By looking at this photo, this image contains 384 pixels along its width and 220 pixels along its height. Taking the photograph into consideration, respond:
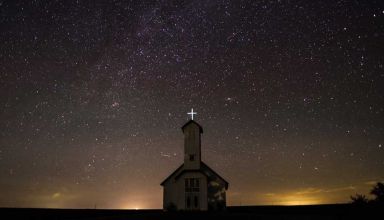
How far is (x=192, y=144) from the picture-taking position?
4372 cm

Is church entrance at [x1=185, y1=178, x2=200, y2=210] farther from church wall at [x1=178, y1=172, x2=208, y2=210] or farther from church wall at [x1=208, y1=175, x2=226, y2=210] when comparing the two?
church wall at [x1=208, y1=175, x2=226, y2=210]

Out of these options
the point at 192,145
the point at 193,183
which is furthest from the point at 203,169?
the point at 192,145

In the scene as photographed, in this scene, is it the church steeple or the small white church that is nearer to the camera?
the small white church

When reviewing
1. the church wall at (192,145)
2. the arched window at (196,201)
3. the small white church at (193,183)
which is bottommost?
the arched window at (196,201)

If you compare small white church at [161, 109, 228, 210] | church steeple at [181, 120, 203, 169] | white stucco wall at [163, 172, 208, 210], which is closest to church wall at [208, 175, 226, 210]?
small white church at [161, 109, 228, 210]

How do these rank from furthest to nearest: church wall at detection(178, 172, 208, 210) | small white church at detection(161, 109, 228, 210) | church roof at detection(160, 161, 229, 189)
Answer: church roof at detection(160, 161, 229, 189) < small white church at detection(161, 109, 228, 210) < church wall at detection(178, 172, 208, 210)

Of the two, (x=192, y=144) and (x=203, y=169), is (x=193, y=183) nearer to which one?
(x=203, y=169)

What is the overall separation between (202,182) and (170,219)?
43.7ft

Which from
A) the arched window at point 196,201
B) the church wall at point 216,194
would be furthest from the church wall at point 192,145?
the arched window at point 196,201

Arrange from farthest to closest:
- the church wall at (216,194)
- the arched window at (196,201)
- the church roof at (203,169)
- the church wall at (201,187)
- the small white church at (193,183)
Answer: the church roof at (203,169) → the church wall at (216,194) → the small white church at (193,183) → the arched window at (196,201) → the church wall at (201,187)

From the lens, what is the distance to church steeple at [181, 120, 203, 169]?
43000 millimetres

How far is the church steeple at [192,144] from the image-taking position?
43000 mm

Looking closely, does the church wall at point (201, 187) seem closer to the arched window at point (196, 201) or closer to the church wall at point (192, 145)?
the arched window at point (196, 201)

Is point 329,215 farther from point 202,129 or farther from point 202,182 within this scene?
point 202,129
